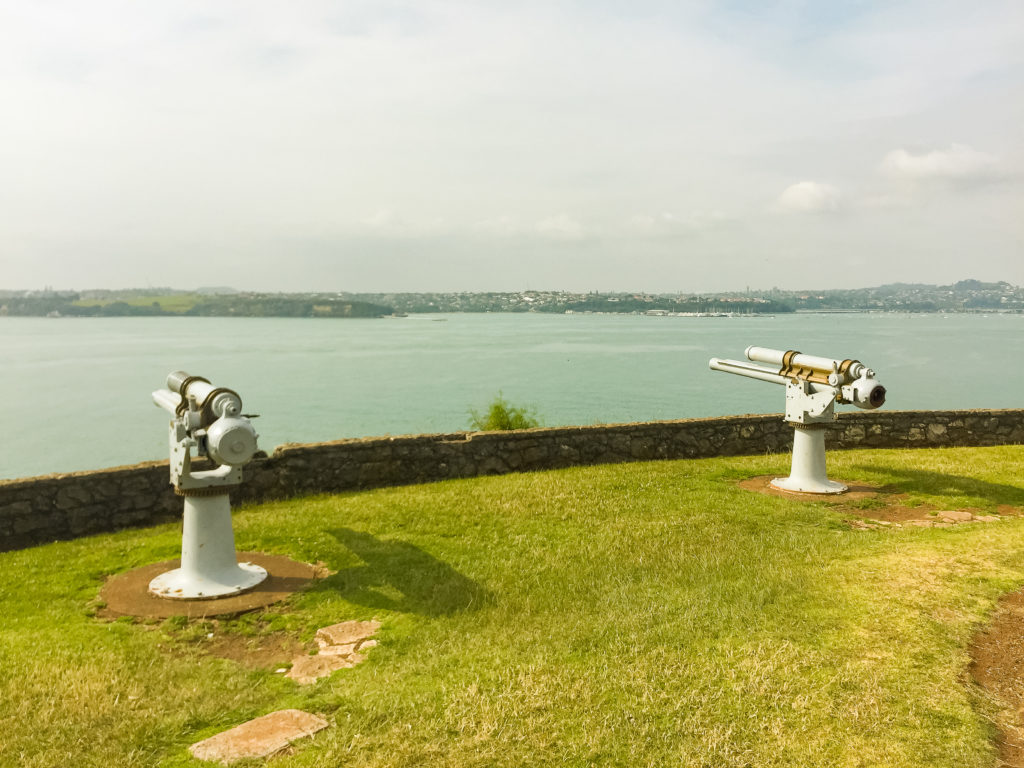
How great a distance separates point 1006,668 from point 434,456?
6.83 metres

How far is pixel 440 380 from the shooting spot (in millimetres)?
61781

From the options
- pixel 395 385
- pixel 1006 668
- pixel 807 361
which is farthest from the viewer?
pixel 395 385

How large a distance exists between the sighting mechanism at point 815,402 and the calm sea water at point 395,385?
25.3 m

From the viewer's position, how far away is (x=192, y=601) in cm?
591

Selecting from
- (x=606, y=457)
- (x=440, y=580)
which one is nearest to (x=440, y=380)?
(x=606, y=457)

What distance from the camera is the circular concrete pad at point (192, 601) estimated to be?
5.70 m

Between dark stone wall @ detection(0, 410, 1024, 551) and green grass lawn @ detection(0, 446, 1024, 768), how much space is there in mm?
428

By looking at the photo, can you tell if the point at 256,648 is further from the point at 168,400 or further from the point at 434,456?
the point at 434,456

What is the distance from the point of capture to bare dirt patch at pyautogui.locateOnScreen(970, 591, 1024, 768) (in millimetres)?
3791

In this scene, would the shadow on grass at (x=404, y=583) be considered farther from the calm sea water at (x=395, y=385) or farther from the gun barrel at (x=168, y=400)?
the calm sea water at (x=395, y=385)

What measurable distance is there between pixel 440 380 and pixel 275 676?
57.3 meters

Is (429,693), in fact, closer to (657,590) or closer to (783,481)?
(657,590)

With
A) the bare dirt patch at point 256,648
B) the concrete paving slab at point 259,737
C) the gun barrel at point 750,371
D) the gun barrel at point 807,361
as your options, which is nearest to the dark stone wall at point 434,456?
the gun barrel at point 750,371

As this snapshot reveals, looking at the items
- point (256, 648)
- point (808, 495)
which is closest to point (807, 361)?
point (808, 495)
